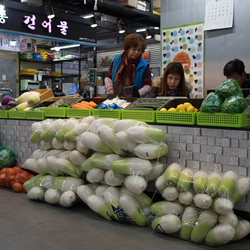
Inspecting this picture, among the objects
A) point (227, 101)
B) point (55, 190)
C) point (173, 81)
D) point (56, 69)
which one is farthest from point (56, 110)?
point (56, 69)

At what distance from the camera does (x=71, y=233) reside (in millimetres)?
2693

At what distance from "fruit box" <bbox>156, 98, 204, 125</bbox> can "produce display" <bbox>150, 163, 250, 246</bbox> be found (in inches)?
17.1

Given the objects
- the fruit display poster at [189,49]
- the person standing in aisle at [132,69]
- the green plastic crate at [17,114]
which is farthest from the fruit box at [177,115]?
the fruit display poster at [189,49]

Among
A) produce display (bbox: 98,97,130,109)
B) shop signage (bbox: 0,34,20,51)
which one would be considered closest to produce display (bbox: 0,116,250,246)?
produce display (bbox: 98,97,130,109)

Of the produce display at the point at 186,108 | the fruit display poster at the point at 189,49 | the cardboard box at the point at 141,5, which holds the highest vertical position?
the cardboard box at the point at 141,5

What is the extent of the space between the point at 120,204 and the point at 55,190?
819 mm

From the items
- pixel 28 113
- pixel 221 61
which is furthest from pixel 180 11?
pixel 28 113

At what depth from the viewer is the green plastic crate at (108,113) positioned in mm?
3428

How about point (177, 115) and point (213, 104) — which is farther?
point (177, 115)

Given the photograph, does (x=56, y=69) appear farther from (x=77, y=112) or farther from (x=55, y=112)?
(x=77, y=112)

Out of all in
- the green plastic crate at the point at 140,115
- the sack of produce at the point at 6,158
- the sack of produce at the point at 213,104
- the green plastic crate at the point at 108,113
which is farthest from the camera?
the sack of produce at the point at 6,158

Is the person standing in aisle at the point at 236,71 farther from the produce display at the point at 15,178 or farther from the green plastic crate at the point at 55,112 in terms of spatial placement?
the produce display at the point at 15,178

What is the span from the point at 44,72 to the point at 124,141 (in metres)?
9.10

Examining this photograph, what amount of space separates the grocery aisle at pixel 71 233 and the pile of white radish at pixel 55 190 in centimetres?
10
